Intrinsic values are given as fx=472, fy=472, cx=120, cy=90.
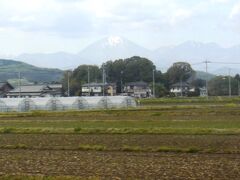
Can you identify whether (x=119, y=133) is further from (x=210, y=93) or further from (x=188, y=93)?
(x=210, y=93)

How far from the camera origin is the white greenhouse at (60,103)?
57062mm

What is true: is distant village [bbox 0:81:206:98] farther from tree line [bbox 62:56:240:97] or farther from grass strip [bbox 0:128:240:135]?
grass strip [bbox 0:128:240:135]

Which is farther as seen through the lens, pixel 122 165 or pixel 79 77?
pixel 79 77

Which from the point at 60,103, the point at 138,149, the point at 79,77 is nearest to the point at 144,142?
the point at 138,149

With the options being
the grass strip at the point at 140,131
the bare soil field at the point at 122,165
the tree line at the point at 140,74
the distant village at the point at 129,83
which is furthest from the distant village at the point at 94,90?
the bare soil field at the point at 122,165

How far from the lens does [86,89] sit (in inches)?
4259

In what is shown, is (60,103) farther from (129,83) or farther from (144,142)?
(129,83)

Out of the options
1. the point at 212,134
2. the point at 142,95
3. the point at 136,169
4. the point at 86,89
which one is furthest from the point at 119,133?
the point at 142,95

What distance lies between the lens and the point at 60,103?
5950 centimetres

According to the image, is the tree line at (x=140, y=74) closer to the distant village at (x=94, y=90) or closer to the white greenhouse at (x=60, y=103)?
the distant village at (x=94, y=90)

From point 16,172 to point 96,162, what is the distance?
2.41 metres

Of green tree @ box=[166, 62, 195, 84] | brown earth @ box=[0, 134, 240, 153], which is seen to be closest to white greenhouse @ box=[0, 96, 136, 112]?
brown earth @ box=[0, 134, 240, 153]

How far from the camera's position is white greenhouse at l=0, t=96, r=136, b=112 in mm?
57062

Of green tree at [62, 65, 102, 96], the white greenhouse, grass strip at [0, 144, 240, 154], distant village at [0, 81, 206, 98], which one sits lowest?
grass strip at [0, 144, 240, 154]
